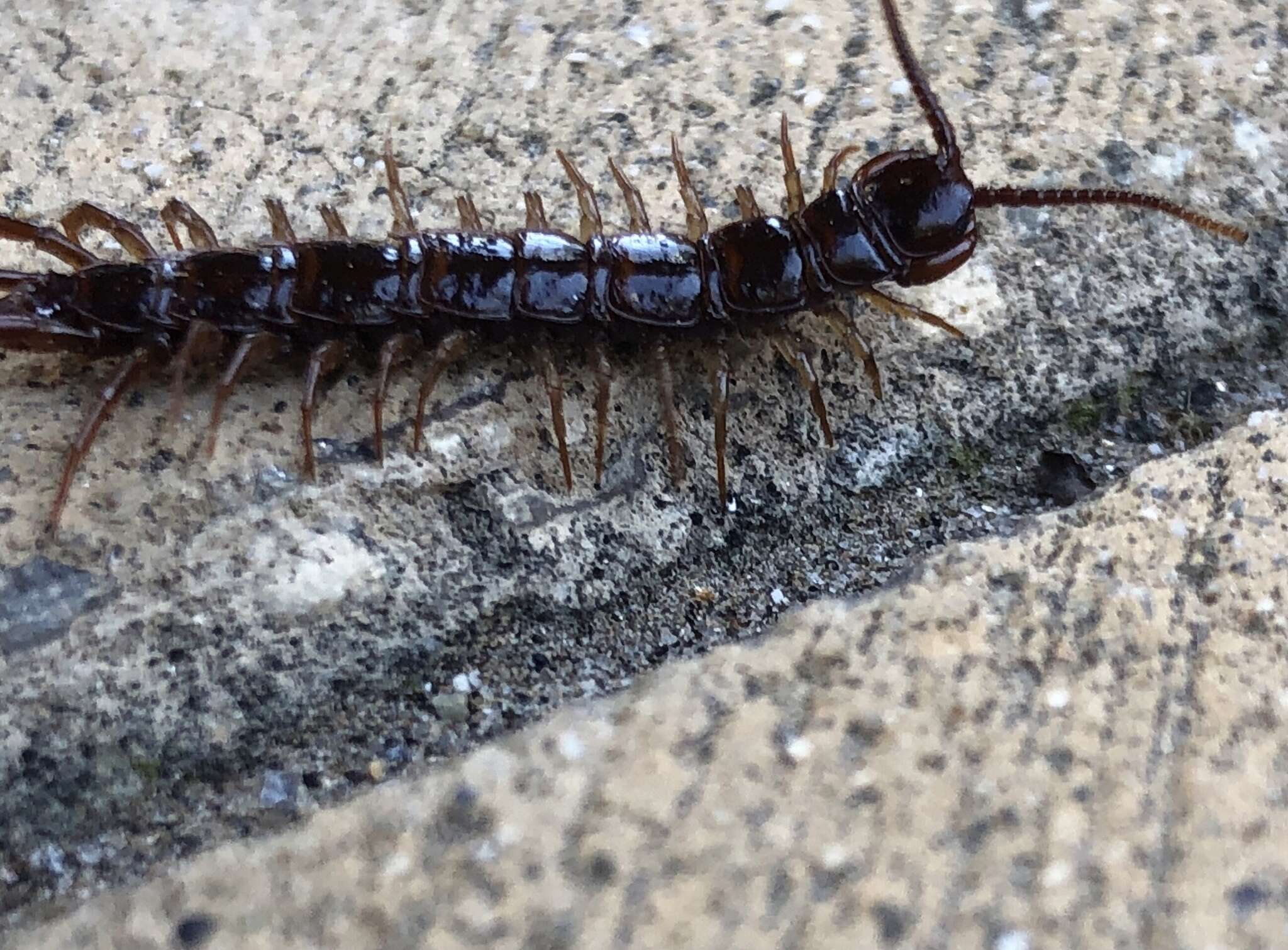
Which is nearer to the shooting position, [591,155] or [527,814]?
[527,814]

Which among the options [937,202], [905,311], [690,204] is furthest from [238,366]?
[937,202]

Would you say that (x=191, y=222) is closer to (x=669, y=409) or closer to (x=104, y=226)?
(x=104, y=226)

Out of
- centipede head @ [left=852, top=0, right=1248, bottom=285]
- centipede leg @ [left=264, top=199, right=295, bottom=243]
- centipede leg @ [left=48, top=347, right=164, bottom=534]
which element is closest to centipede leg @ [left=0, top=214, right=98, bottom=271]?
centipede leg @ [left=48, top=347, right=164, bottom=534]

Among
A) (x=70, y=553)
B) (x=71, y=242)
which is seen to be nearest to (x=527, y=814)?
(x=70, y=553)

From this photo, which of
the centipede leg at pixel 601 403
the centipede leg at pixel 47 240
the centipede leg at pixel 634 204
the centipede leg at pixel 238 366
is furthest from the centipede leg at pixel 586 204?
the centipede leg at pixel 47 240

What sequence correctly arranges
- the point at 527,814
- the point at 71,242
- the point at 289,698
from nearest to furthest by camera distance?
the point at 527,814 → the point at 289,698 → the point at 71,242

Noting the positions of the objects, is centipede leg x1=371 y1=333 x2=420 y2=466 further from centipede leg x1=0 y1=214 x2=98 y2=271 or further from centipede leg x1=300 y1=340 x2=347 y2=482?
centipede leg x1=0 y1=214 x2=98 y2=271

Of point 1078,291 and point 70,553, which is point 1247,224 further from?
point 70,553

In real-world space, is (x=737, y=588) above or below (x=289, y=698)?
below
